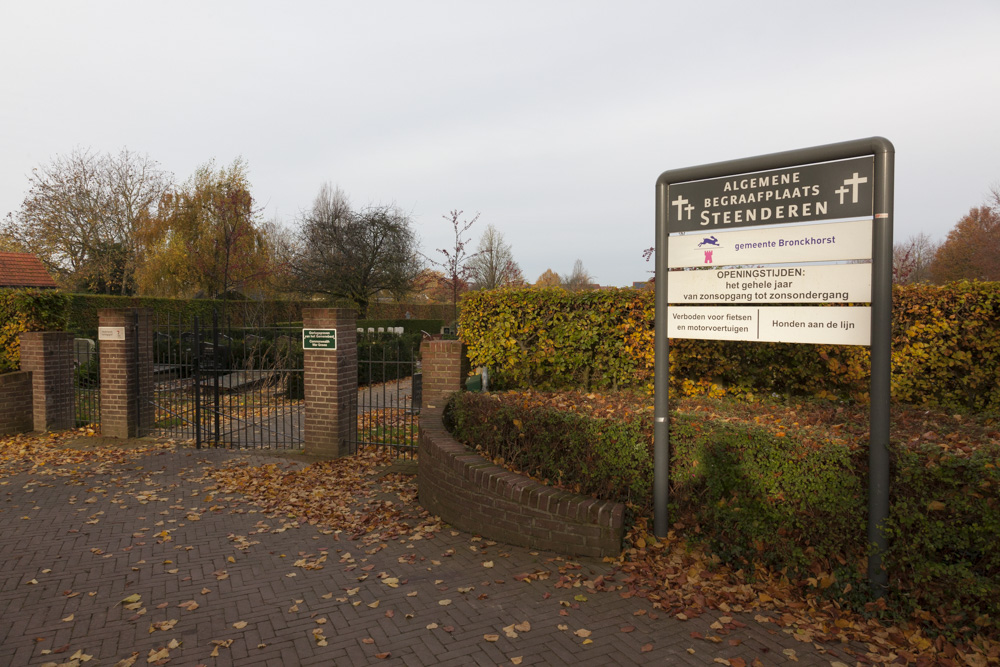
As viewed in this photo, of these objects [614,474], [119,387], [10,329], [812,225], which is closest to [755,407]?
[614,474]

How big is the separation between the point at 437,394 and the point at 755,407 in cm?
346

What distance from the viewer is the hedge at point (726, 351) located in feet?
19.4

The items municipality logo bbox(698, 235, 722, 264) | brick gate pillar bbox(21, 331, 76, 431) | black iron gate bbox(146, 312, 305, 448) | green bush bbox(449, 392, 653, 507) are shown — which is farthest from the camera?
brick gate pillar bbox(21, 331, 76, 431)

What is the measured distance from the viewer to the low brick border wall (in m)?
4.39

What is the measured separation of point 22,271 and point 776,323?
3339 cm

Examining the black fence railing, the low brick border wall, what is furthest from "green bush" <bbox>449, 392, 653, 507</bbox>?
the black fence railing

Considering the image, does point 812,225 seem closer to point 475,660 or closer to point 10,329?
point 475,660

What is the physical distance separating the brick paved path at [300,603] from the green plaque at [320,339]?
8.32 ft

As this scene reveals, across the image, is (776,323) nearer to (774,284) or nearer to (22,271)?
(774,284)

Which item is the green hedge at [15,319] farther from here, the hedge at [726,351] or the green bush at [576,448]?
the green bush at [576,448]

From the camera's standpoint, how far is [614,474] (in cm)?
467

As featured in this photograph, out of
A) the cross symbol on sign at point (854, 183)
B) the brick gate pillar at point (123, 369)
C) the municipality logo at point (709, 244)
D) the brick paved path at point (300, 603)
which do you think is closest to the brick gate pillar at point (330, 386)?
the brick paved path at point (300, 603)

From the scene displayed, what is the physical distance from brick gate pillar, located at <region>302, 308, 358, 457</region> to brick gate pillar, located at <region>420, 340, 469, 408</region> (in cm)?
135

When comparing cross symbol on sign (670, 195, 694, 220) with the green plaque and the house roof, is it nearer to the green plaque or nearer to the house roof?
the green plaque
